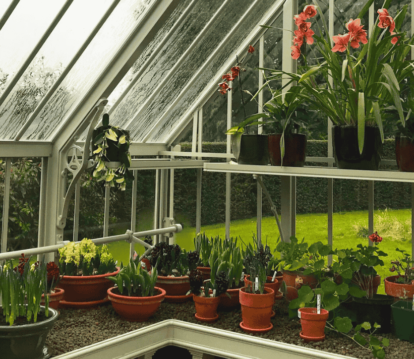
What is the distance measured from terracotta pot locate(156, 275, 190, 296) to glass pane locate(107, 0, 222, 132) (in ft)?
6.18

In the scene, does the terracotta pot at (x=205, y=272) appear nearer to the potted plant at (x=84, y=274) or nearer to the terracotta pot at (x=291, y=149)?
the potted plant at (x=84, y=274)

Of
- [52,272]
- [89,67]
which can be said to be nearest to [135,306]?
[52,272]

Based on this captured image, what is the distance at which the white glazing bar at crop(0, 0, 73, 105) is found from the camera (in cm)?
277

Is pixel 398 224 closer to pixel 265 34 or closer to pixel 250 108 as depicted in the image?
pixel 250 108

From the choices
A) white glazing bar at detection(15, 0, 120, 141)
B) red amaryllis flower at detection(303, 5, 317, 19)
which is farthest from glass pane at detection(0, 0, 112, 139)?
red amaryllis flower at detection(303, 5, 317, 19)

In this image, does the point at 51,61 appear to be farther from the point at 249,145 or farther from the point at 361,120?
the point at 361,120

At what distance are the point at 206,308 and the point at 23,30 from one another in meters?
1.84

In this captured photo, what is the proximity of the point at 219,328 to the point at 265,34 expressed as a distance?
9.01 ft

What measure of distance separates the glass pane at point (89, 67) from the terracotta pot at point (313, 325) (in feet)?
6.65

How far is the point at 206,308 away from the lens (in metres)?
2.24

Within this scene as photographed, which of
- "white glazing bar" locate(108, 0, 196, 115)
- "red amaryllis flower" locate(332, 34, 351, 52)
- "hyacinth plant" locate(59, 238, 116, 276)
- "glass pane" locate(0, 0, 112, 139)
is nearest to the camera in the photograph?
"red amaryllis flower" locate(332, 34, 351, 52)

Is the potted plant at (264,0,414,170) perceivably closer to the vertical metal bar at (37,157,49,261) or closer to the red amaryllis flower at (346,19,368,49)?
the red amaryllis flower at (346,19,368,49)

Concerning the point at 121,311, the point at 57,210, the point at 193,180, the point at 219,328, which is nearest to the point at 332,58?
the point at 219,328

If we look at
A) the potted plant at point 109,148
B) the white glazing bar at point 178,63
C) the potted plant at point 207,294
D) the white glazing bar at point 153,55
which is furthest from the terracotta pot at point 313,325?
Result: the white glazing bar at point 178,63
